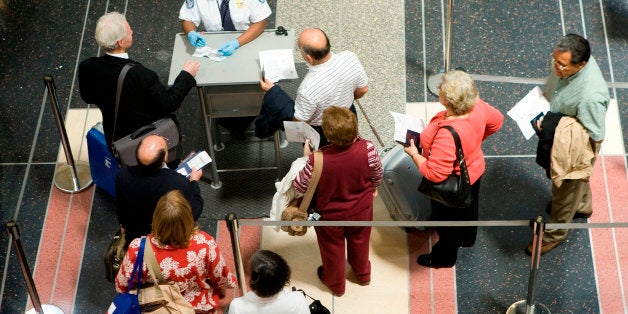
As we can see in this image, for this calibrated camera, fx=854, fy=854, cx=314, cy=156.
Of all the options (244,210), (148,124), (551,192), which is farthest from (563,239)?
(148,124)

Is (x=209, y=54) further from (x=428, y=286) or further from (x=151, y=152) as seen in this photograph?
(x=428, y=286)

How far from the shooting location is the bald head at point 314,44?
4848mm

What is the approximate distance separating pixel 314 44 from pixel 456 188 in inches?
44.8

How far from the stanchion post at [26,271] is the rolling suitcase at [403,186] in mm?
2146

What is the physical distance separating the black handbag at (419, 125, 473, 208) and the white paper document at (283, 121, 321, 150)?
0.70m

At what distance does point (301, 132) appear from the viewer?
5.10 m

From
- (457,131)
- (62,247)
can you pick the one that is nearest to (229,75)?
(457,131)

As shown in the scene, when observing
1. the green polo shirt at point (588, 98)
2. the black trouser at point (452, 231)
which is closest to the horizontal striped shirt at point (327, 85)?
the black trouser at point (452, 231)

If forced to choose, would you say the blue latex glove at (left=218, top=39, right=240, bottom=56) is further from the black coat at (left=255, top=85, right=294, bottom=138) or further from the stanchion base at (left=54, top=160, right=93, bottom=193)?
the stanchion base at (left=54, top=160, right=93, bottom=193)

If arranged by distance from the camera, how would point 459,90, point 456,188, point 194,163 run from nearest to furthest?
point 459,90 < point 456,188 < point 194,163

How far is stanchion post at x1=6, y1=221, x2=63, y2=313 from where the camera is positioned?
14.5 feet

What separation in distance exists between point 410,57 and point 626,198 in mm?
1934

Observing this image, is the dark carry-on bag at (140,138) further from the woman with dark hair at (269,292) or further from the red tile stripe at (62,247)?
the woman with dark hair at (269,292)

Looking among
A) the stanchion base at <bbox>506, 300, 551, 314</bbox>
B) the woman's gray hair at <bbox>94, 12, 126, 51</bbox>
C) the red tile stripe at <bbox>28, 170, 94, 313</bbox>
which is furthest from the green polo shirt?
the red tile stripe at <bbox>28, 170, 94, 313</bbox>
